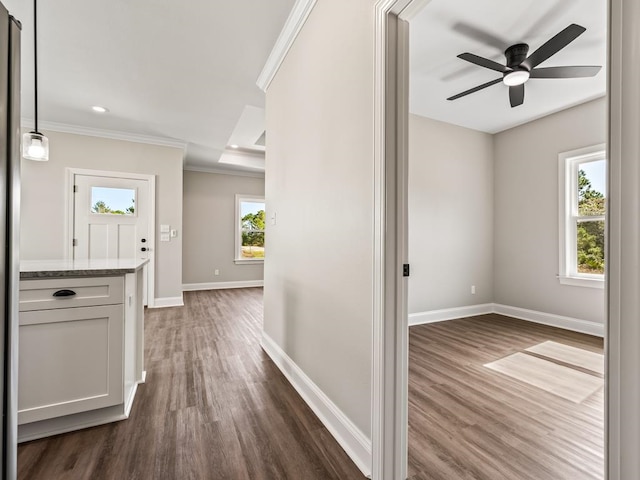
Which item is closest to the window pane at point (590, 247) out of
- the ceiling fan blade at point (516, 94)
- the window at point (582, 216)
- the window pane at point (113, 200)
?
the window at point (582, 216)

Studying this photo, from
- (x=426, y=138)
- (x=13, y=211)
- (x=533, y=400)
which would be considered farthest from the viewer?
(x=426, y=138)

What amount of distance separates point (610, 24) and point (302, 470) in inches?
72.5

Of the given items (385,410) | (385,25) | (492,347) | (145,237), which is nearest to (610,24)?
(385,25)

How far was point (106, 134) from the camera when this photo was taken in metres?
4.49

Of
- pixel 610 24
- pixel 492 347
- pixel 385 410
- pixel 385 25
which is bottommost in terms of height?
pixel 492 347

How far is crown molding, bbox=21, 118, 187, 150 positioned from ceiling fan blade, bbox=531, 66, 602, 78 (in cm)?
479

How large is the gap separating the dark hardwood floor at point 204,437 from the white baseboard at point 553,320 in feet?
11.7

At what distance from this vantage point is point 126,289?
1780 mm

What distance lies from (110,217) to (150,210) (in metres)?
0.54

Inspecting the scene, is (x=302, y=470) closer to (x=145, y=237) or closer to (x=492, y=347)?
(x=492, y=347)

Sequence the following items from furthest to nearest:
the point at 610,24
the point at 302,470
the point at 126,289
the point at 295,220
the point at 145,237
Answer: the point at 145,237
the point at 295,220
the point at 126,289
the point at 302,470
the point at 610,24

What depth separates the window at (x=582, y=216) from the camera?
3529 millimetres

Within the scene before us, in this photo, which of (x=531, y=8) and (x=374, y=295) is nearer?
(x=374, y=295)

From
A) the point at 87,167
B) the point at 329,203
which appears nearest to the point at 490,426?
the point at 329,203
